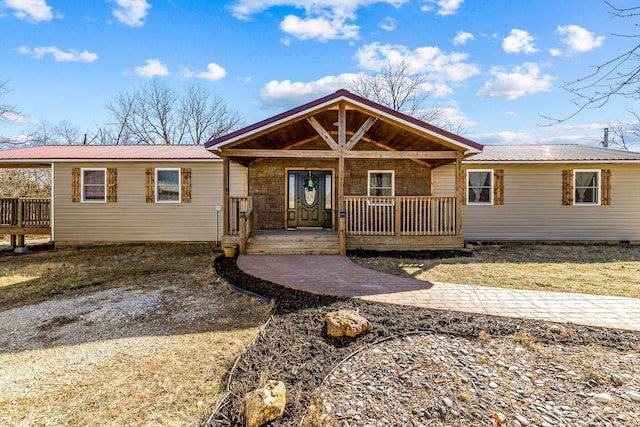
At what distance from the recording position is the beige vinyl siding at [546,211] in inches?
402

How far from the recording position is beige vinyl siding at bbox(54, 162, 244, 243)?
10.4 metres

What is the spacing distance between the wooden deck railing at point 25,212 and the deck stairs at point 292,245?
7633 mm

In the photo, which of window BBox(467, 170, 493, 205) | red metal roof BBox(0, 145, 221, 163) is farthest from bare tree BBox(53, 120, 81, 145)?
window BBox(467, 170, 493, 205)

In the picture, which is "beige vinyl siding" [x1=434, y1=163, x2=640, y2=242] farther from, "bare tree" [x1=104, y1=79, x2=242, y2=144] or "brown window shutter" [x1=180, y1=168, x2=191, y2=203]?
"bare tree" [x1=104, y1=79, x2=242, y2=144]

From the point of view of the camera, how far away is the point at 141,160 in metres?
10.1

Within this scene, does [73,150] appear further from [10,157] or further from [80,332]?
[80,332]

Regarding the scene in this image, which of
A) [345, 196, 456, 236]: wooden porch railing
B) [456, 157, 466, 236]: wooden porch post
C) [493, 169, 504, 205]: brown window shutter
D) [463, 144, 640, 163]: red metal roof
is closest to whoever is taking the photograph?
[456, 157, 466, 236]: wooden porch post

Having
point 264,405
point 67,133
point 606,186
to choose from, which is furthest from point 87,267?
point 67,133

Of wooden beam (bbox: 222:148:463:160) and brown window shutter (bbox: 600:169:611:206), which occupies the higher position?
wooden beam (bbox: 222:148:463:160)

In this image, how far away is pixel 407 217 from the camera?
8.70 meters

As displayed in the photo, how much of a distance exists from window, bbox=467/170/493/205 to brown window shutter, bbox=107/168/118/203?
Answer: 37.2ft

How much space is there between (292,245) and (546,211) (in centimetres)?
839

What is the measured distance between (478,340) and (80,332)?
14.9ft

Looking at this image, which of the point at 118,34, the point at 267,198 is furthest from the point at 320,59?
the point at 267,198
